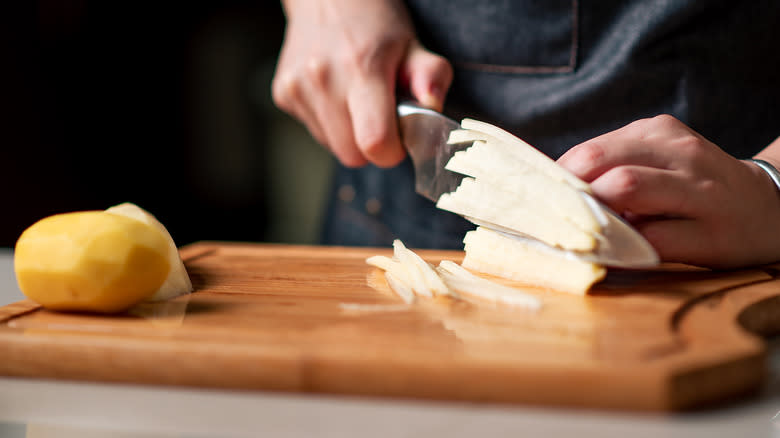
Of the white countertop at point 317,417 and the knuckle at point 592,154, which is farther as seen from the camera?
the knuckle at point 592,154

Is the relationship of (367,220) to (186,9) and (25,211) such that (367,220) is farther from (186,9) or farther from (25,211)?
(186,9)

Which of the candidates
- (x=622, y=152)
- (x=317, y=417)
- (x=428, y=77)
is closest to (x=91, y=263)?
(x=317, y=417)

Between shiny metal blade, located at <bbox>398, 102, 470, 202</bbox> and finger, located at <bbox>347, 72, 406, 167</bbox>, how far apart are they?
1.0 inches

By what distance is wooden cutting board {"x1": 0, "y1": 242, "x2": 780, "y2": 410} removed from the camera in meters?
0.62

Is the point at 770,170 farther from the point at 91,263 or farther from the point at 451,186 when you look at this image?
the point at 91,263

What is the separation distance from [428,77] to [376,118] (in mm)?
162

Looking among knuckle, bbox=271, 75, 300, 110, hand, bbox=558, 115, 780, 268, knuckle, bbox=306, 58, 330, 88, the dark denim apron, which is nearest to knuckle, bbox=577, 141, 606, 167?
hand, bbox=558, 115, 780, 268

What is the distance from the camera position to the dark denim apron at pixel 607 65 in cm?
137

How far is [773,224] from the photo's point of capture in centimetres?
110

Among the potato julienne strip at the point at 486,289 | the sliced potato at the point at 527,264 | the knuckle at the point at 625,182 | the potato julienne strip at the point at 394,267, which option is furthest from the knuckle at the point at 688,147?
the potato julienne strip at the point at 394,267

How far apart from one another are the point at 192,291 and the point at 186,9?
122 inches

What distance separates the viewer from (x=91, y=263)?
0.81 meters

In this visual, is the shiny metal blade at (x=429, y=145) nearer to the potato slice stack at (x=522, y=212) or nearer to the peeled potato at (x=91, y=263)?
the potato slice stack at (x=522, y=212)

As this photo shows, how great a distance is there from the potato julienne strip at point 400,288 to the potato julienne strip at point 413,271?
0.01 metres
